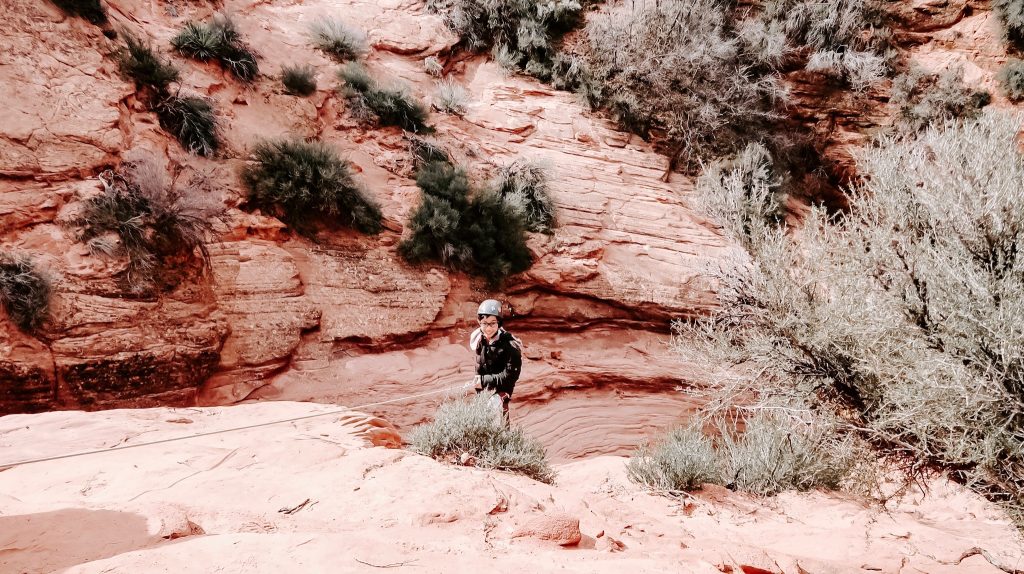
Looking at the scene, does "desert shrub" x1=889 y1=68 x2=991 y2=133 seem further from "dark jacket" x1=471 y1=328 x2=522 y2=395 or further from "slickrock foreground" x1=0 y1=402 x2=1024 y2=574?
"dark jacket" x1=471 y1=328 x2=522 y2=395

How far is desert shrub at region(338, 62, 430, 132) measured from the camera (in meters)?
9.83

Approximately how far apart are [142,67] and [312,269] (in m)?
3.82

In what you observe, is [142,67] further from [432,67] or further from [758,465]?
[758,465]

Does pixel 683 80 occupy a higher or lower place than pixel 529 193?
higher

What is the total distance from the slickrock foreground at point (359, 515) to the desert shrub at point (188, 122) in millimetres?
4242

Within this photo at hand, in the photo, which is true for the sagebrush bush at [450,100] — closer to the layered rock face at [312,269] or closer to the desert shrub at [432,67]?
the layered rock face at [312,269]

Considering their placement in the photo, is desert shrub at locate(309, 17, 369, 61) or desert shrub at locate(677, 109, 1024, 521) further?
desert shrub at locate(309, 17, 369, 61)

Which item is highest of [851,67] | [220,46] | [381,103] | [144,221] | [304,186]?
[851,67]

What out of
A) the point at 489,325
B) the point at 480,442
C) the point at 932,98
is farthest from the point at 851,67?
the point at 480,442

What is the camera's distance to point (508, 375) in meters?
5.39

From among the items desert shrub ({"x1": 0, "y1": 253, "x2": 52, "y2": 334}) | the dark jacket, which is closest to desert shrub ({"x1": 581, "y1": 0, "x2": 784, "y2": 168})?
the dark jacket

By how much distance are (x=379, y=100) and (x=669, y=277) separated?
19.8 feet

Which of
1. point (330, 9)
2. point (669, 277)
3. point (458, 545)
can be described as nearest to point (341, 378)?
point (458, 545)

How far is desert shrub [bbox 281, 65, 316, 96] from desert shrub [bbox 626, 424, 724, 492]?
27.2ft
